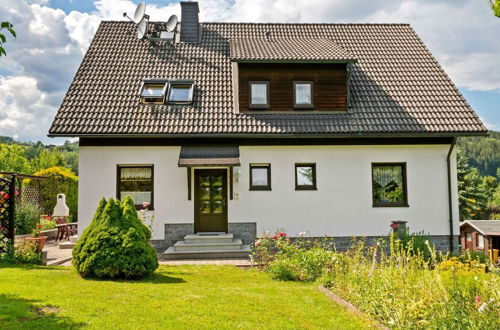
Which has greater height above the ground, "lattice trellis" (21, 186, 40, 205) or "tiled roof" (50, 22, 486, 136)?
"tiled roof" (50, 22, 486, 136)

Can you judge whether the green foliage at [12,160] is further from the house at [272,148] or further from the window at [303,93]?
the window at [303,93]

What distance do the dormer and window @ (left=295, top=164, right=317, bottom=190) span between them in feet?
6.46

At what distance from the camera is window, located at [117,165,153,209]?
12797 millimetres

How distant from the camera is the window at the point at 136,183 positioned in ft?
42.0

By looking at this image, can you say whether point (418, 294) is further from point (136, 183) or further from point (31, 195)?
point (31, 195)

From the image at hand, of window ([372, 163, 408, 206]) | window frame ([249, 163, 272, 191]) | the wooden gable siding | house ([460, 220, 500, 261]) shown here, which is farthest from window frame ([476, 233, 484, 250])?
window frame ([249, 163, 272, 191])

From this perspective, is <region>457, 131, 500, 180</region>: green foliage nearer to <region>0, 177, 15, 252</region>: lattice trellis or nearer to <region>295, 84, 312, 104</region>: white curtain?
<region>295, 84, 312, 104</region>: white curtain

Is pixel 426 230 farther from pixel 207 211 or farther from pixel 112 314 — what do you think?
pixel 112 314

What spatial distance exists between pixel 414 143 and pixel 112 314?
10.9 metres

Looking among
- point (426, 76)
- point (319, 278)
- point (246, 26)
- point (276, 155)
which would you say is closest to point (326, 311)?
point (319, 278)

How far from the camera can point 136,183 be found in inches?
505

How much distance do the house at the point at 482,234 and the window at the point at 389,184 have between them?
1817 centimetres

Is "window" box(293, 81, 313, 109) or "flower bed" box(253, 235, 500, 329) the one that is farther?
"window" box(293, 81, 313, 109)

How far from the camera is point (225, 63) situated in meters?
15.2
